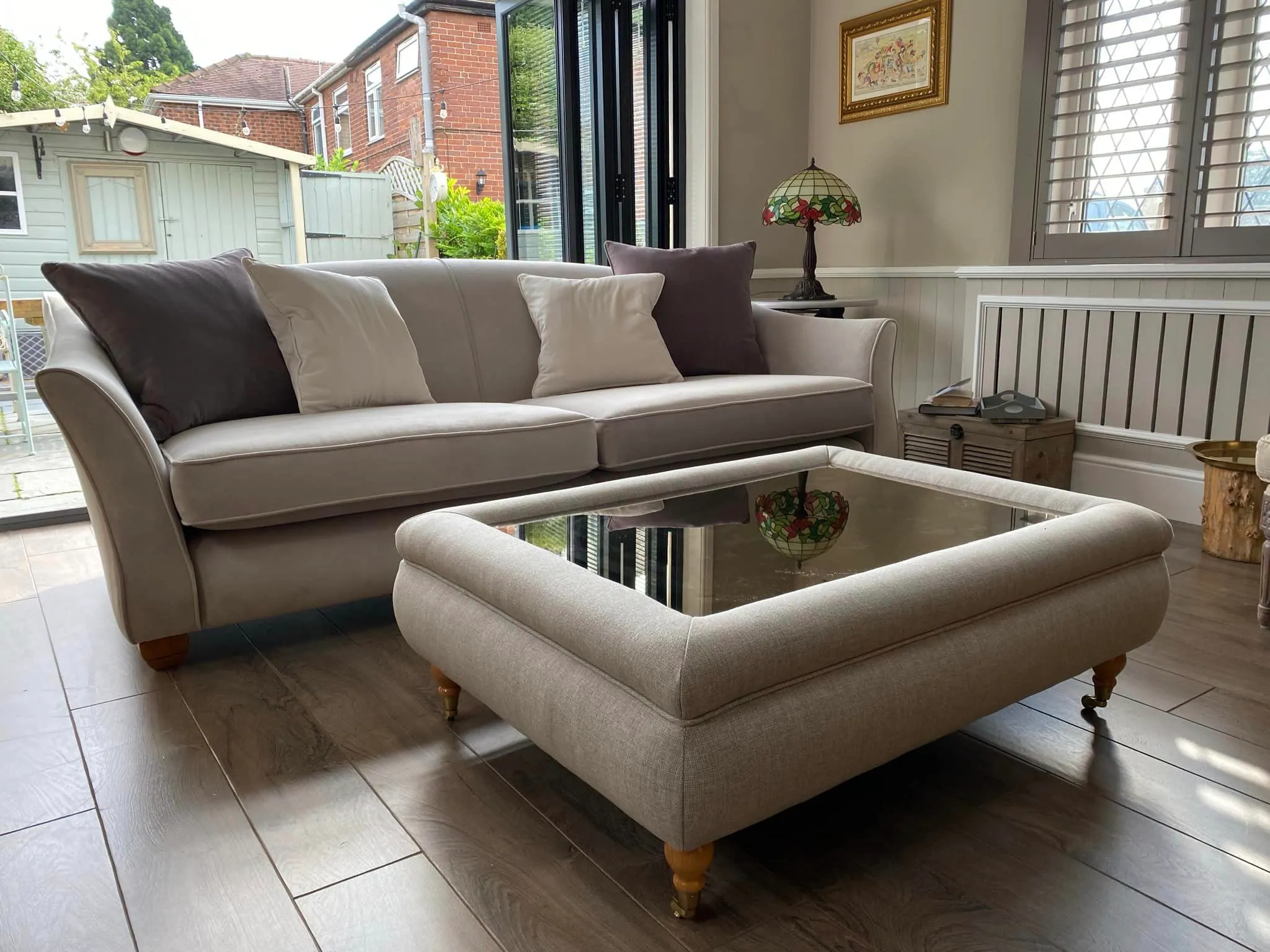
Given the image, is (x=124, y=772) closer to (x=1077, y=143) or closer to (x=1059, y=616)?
(x=1059, y=616)

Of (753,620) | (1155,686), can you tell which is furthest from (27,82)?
(1155,686)

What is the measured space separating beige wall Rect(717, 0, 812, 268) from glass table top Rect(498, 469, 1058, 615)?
2.64 m

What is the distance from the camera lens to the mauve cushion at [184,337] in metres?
2.19

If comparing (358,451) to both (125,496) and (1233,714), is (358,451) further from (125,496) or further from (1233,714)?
(1233,714)

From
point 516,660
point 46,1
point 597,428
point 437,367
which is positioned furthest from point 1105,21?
A: point 46,1

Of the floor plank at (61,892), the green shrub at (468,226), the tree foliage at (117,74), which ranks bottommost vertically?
the floor plank at (61,892)

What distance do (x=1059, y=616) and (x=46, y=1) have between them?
11.3 ft

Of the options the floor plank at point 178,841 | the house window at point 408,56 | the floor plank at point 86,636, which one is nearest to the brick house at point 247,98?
the house window at point 408,56

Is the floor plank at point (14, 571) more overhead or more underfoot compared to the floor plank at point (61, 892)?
more underfoot

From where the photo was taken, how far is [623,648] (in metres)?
1.13

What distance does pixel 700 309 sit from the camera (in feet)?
10.4

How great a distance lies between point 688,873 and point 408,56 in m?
3.71

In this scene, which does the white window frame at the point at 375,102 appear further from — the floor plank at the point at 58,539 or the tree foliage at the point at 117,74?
the floor plank at the point at 58,539

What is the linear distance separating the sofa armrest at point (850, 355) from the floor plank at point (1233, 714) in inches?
55.9
